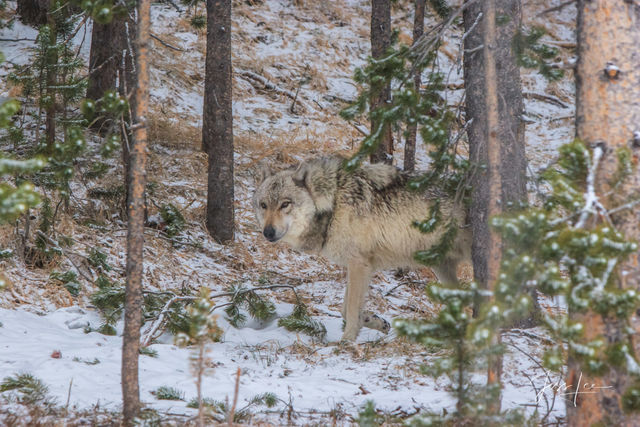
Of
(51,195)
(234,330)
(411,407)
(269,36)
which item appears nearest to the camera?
(411,407)

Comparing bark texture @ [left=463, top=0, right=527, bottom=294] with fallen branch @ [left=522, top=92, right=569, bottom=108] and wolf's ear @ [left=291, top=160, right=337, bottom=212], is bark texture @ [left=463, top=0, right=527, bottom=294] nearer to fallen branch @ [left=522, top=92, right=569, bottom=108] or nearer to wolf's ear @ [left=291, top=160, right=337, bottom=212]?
wolf's ear @ [left=291, top=160, right=337, bottom=212]

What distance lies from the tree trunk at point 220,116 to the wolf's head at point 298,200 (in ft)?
8.67

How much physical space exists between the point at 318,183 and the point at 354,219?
0.58 meters

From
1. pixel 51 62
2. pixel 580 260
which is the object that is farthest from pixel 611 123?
pixel 51 62

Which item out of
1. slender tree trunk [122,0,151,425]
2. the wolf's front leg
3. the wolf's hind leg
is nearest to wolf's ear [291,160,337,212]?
the wolf's front leg

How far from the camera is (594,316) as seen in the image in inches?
118

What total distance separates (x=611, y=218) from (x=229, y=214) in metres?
6.98

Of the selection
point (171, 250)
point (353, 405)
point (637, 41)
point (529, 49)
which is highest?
point (529, 49)

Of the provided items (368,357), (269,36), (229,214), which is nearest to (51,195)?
(229,214)

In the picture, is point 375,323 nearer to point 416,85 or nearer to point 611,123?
point 611,123

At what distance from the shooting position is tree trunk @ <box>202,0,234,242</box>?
29.5 feet

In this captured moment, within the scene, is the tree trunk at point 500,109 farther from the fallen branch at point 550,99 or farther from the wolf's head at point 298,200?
the fallen branch at point 550,99

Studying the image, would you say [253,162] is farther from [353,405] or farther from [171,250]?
[353,405]

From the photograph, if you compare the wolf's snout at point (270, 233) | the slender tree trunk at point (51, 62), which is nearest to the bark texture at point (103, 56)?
the slender tree trunk at point (51, 62)
